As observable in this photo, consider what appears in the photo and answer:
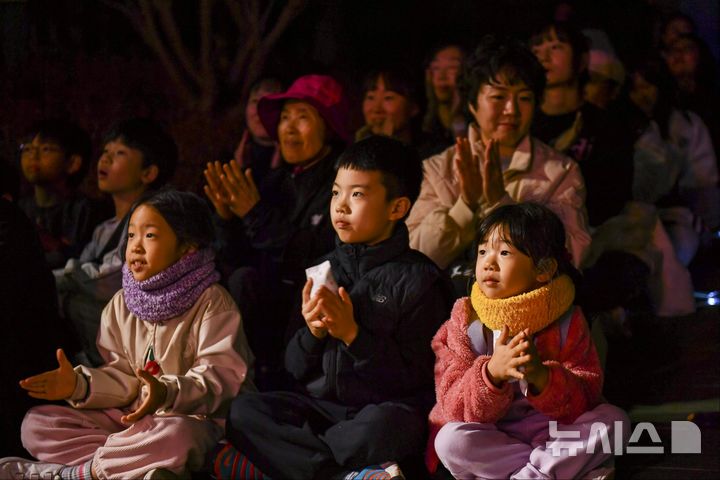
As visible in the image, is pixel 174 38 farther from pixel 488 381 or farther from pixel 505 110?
pixel 488 381

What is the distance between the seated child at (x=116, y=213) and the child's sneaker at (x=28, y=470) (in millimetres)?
824

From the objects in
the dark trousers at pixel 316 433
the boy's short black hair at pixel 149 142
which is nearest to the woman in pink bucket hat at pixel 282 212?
the boy's short black hair at pixel 149 142

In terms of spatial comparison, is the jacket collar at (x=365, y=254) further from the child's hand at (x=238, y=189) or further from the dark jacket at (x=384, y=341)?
the child's hand at (x=238, y=189)

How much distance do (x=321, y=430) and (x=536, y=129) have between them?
2.11 metres

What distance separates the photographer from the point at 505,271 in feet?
12.1

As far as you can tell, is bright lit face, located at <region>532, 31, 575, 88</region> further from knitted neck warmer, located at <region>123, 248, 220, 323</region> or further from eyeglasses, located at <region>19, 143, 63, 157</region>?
eyeglasses, located at <region>19, 143, 63, 157</region>

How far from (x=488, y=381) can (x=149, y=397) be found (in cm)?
122

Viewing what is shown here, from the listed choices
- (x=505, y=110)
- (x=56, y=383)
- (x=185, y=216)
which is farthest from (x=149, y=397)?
(x=505, y=110)

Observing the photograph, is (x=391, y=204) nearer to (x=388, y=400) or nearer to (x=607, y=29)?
(x=388, y=400)

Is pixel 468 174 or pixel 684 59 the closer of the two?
pixel 468 174

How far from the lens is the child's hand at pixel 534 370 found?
3.42 m

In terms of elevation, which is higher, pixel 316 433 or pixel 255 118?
pixel 255 118

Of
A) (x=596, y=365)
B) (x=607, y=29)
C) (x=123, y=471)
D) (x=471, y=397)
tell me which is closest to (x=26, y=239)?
(x=123, y=471)

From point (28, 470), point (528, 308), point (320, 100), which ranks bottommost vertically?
point (28, 470)
